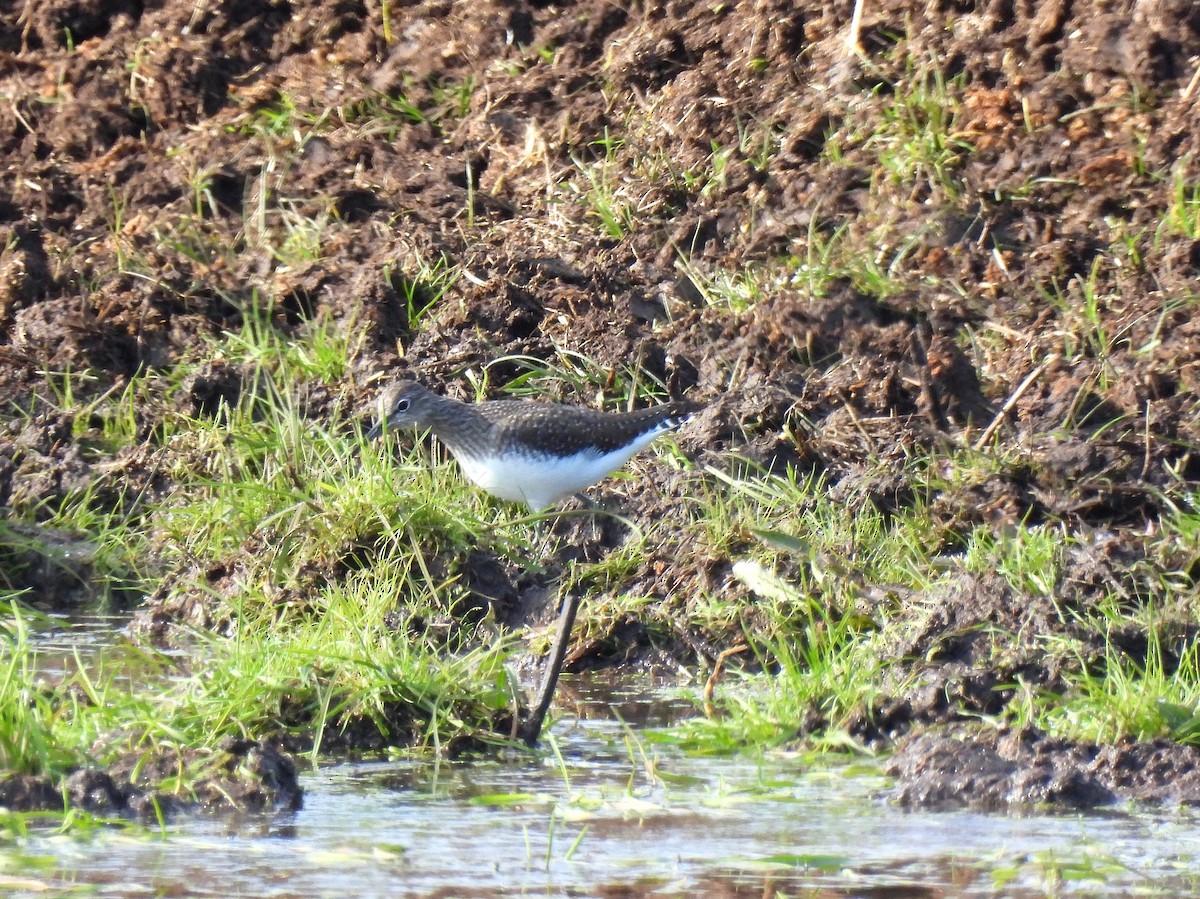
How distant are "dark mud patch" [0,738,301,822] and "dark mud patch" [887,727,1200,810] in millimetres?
1770

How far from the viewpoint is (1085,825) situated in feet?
16.8

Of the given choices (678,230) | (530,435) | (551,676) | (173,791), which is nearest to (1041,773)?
(551,676)

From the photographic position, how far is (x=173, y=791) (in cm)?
519

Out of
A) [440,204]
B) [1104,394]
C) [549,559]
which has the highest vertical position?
[440,204]

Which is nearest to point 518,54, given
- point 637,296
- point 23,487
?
point 637,296

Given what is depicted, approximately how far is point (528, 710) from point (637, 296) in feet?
12.2

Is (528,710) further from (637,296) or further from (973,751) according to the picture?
(637,296)

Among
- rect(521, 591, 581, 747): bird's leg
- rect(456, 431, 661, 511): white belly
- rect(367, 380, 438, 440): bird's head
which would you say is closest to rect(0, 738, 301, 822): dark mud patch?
rect(521, 591, 581, 747): bird's leg

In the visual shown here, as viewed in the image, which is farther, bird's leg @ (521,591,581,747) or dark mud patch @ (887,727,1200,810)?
bird's leg @ (521,591,581,747)

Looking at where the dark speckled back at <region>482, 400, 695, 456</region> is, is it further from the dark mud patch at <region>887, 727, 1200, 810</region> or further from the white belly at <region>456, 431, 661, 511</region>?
the dark mud patch at <region>887, 727, 1200, 810</region>

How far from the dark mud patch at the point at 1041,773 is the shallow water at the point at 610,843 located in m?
0.11

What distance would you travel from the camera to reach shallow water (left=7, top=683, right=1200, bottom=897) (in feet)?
15.0

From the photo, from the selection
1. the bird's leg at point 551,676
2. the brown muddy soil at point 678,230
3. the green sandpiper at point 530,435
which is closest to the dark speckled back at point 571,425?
the green sandpiper at point 530,435

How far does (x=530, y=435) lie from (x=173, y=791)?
10.9 ft
